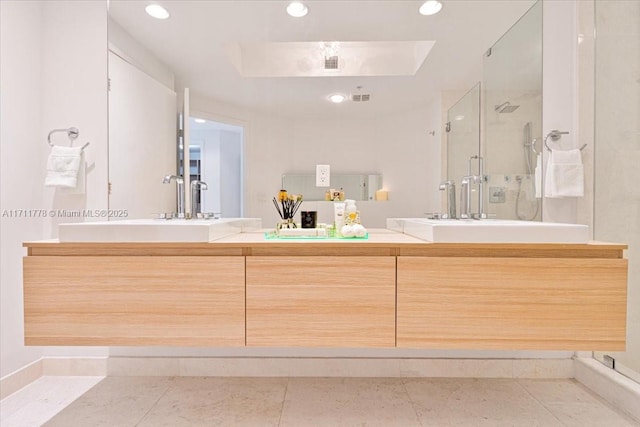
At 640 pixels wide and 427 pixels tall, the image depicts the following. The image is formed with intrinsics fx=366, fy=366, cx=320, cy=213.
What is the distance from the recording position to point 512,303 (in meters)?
1.35

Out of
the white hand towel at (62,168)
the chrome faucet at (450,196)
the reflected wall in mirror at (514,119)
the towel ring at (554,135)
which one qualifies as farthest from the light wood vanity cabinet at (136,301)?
the towel ring at (554,135)

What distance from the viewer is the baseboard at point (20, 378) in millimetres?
1792

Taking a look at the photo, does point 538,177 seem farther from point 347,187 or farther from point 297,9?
point 297,9

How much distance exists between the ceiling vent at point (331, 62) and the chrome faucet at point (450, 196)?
2.84ft

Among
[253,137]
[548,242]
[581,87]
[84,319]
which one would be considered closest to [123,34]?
[253,137]

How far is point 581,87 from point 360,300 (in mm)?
1620

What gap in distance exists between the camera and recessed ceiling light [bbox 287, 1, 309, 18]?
6.24 feet

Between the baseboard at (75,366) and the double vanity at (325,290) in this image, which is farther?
the baseboard at (75,366)

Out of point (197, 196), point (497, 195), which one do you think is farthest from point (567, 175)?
point (197, 196)

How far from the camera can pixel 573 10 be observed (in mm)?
1904

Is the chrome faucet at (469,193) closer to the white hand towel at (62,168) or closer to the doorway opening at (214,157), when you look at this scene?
the doorway opening at (214,157)

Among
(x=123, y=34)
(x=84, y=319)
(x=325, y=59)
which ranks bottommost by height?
(x=84, y=319)

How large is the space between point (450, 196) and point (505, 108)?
55cm

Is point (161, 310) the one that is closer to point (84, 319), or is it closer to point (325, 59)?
point (84, 319)
